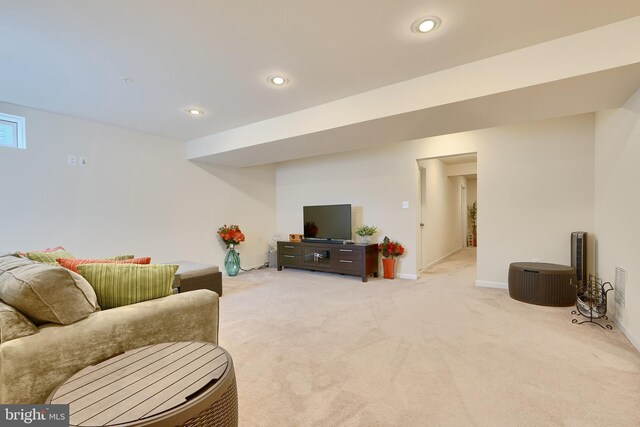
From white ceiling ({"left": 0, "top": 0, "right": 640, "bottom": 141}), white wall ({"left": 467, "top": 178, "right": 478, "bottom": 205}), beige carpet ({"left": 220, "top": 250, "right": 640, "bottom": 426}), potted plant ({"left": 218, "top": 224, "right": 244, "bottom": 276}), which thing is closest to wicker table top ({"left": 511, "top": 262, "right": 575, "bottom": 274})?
beige carpet ({"left": 220, "top": 250, "right": 640, "bottom": 426})

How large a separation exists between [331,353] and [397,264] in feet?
9.96

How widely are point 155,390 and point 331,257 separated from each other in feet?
13.7

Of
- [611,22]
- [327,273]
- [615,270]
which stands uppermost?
[611,22]

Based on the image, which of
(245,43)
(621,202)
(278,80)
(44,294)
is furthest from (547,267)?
(44,294)

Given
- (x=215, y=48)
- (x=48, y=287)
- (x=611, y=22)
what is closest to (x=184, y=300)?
(x=48, y=287)

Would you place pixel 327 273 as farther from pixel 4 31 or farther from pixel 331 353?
pixel 4 31

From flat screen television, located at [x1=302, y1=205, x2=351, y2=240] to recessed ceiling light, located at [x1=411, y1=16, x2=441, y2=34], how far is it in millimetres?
3315

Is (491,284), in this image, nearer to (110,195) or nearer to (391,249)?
(391,249)

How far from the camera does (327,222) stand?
5414 mm

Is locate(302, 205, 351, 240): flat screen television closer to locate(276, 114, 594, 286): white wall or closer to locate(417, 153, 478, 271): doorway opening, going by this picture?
locate(276, 114, 594, 286): white wall

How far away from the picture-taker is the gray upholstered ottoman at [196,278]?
3.44 metres

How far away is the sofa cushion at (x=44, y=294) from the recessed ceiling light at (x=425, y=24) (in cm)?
247

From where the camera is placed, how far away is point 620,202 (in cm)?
265

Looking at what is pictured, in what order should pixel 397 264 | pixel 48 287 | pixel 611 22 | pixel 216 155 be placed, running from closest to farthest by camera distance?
pixel 48 287 → pixel 611 22 → pixel 216 155 → pixel 397 264
